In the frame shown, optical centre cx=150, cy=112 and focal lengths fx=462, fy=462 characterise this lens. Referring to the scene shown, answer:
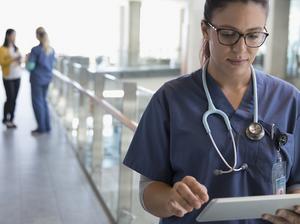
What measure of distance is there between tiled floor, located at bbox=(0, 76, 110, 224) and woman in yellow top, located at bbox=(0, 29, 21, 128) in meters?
0.64

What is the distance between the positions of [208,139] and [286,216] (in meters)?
0.26

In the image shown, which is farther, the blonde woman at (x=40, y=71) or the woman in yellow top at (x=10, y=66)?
the woman in yellow top at (x=10, y=66)

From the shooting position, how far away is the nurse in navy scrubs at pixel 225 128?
1108 millimetres

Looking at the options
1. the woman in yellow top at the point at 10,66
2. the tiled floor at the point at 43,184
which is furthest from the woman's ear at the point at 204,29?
the woman in yellow top at the point at 10,66

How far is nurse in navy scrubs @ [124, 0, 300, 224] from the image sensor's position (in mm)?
1108

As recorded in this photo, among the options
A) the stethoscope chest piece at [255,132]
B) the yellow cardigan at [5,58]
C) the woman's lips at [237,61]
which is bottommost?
the yellow cardigan at [5,58]

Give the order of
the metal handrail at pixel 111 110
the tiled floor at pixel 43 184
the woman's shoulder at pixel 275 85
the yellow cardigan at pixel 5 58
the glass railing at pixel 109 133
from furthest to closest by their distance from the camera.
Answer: the yellow cardigan at pixel 5 58, the tiled floor at pixel 43 184, the glass railing at pixel 109 133, the metal handrail at pixel 111 110, the woman's shoulder at pixel 275 85

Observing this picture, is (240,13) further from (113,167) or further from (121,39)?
(121,39)

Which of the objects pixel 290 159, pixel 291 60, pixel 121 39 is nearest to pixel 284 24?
pixel 291 60

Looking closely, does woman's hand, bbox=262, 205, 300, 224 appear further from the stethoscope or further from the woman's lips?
the woman's lips

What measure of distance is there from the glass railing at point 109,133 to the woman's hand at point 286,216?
120 centimetres

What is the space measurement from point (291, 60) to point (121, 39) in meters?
12.3

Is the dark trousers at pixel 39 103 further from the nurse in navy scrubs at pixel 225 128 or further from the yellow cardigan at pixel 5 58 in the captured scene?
the nurse in navy scrubs at pixel 225 128

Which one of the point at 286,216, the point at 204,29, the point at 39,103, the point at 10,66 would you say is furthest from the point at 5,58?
the point at 286,216
